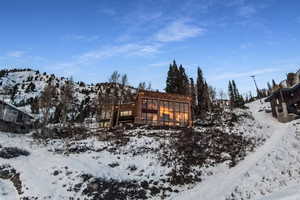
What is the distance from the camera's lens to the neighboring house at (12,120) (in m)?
48.7

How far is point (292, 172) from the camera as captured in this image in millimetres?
17781

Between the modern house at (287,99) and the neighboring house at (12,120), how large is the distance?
5202 centimetres

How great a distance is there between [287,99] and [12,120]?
58.2m

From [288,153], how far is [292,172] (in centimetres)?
439

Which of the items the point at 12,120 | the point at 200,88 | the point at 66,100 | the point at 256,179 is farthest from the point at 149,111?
the point at 200,88

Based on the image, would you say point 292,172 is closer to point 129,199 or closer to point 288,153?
point 288,153

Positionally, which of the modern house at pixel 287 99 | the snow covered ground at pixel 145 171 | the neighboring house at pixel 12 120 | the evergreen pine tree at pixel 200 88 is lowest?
the snow covered ground at pixel 145 171

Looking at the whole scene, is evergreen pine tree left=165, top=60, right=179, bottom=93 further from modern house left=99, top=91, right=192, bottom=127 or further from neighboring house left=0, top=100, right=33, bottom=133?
neighboring house left=0, top=100, right=33, bottom=133

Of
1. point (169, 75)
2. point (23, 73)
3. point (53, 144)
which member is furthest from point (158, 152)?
point (23, 73)

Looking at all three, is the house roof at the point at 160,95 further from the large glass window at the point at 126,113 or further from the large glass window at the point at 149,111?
the large glass window at the point at 126,113

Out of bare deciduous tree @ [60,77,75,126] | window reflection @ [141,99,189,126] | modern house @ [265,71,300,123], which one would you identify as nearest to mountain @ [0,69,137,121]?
bare deciduous tree @ [60,77,75,126]

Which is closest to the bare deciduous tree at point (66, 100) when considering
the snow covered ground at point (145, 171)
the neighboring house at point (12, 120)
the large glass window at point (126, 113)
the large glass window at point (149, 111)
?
the neighboring house at point (12, 120)

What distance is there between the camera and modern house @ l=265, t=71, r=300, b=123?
1672 inches

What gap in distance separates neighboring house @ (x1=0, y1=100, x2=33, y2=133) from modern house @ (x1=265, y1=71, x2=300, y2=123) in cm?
5202
